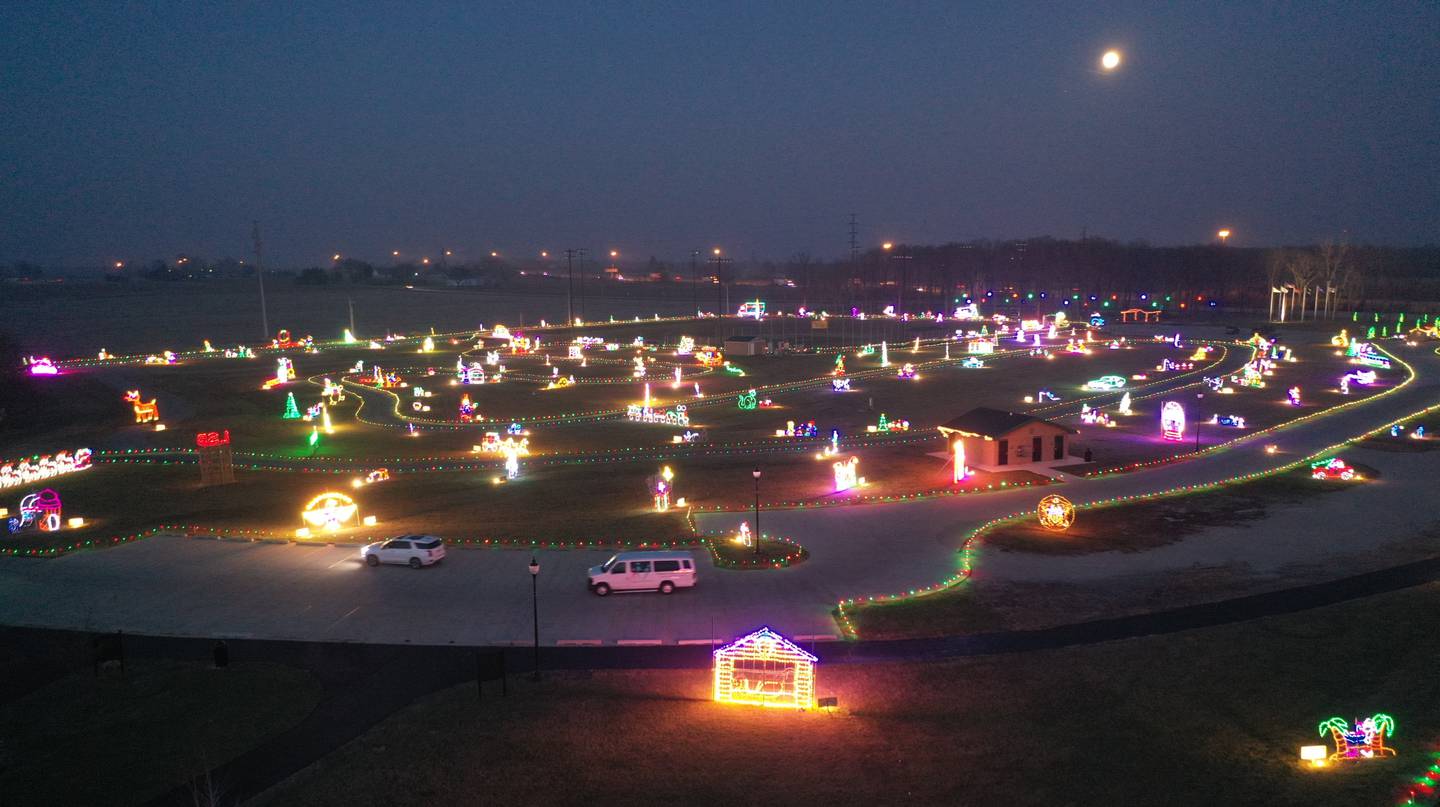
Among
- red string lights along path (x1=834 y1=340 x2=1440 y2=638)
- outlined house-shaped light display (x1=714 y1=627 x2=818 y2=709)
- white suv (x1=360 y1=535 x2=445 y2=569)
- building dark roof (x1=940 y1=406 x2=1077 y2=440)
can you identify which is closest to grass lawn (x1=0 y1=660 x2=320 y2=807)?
white suv (x1=360 y1=535 x2=445 y2=569)

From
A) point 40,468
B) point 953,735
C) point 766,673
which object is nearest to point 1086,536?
point 953,735

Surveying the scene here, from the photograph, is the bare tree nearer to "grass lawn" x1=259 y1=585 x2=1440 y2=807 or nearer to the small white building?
the small white building

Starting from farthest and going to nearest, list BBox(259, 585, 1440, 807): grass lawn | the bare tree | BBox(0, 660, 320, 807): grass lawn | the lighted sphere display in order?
the bare tree
the lighted sphere display
BBox(0, 660, 320, 807): grass lawn
BBox(259, 585, 1440, 807): grass lawn

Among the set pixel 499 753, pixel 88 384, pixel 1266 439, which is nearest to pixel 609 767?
pixel 499 753

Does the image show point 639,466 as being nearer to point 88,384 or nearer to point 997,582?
point 997,582

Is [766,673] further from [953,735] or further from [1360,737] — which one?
[1360,737]

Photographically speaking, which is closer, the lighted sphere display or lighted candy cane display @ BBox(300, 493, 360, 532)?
the lighted sphere display
